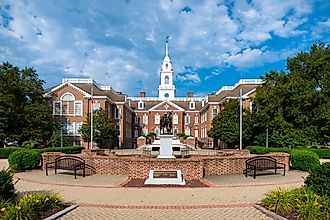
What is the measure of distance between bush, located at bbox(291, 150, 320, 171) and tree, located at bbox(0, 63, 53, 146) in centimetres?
3150

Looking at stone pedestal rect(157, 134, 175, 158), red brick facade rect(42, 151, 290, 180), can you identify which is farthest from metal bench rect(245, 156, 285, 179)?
stone pedestal rect(157, 134, 175, 158)

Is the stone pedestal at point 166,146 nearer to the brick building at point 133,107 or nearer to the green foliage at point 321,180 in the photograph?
the green foliage at point 321,180

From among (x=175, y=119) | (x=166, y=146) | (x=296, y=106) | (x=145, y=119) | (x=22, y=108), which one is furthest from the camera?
(x=145, y=119)

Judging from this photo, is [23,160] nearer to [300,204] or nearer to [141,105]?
[300,204]

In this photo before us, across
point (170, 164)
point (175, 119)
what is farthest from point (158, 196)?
point (175, 119)

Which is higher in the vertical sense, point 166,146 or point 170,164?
point 166,146

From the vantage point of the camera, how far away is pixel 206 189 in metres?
12.0

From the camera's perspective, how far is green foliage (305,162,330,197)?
7.92 m

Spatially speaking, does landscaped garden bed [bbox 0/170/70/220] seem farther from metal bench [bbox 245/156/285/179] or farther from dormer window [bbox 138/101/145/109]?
dormer window [bbox 138/101/145/109]

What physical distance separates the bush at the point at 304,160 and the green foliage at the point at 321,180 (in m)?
9.60

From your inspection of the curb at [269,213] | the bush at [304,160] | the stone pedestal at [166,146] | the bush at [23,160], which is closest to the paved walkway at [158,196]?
the curb at [269,213]

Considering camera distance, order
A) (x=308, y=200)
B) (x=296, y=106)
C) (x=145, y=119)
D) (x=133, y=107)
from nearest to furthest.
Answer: (x=308, y=200)
(x=296, y=106)
(x=145, y=119)
(x=133, y=107)

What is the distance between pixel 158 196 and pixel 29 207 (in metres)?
4.40

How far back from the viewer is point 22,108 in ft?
A: 139
